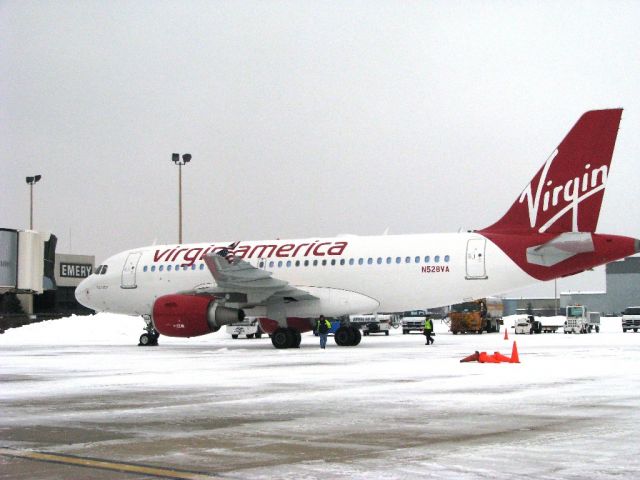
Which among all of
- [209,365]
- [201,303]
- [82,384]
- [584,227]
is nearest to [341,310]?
[201,303]

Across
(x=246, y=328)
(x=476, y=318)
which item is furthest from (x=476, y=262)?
(x=476, y=318)

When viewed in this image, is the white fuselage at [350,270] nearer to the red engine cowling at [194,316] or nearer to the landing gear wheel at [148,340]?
the landing gear wheel at [148,340]

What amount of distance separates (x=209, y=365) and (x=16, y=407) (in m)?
10.0

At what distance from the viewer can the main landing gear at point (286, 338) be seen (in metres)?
32.5

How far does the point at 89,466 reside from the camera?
7969mm

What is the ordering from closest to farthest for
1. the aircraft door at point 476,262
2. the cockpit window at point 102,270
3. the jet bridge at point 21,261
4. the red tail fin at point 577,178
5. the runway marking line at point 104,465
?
the runway marking line at point 104,465, the red tail fin at point 577,178, the aircraft door at point 476,262, the cockpit window at point 102,270, the jet bridge at point 21,261

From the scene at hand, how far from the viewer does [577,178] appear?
30.4 meters

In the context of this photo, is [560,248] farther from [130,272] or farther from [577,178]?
[130,272]

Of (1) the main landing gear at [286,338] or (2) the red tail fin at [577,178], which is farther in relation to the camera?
(1) the main landing gear at [286,338]

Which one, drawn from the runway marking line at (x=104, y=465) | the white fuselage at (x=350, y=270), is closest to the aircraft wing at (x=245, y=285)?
the white fuselage at (x=350, y=270)

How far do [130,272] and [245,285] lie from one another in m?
8.06

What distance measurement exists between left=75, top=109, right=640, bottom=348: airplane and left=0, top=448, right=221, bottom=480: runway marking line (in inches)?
871

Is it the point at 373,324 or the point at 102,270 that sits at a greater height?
the point at 102,270

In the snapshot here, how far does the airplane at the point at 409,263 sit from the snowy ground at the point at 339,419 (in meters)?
9.59
